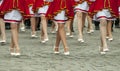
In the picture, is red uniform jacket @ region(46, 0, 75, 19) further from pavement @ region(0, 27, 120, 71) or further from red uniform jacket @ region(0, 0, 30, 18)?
pavement @ region(0, 27, 120, 71)

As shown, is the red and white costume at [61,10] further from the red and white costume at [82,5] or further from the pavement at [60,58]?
the red and white costume at [82,5]

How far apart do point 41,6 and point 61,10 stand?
2.50 m

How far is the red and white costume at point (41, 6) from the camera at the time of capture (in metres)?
12.8

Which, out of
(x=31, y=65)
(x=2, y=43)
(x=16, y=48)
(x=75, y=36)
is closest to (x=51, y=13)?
(x=16, y=48)

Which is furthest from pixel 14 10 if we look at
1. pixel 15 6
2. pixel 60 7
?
pixel 60 7

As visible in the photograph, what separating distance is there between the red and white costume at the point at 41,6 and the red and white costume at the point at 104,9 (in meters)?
2.37

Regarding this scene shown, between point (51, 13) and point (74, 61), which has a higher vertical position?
point (51, 13)

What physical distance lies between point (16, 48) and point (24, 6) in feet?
3.20

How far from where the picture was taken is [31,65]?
358 inches

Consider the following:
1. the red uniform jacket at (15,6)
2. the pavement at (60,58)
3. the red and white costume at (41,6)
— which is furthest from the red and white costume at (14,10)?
the red and white costume at (41,6)

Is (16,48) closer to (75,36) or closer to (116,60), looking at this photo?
(116,60)

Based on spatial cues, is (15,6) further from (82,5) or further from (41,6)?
(82,5)

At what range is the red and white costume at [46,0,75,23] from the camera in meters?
10.4

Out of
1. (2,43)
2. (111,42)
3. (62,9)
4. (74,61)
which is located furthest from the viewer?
(111,42)
